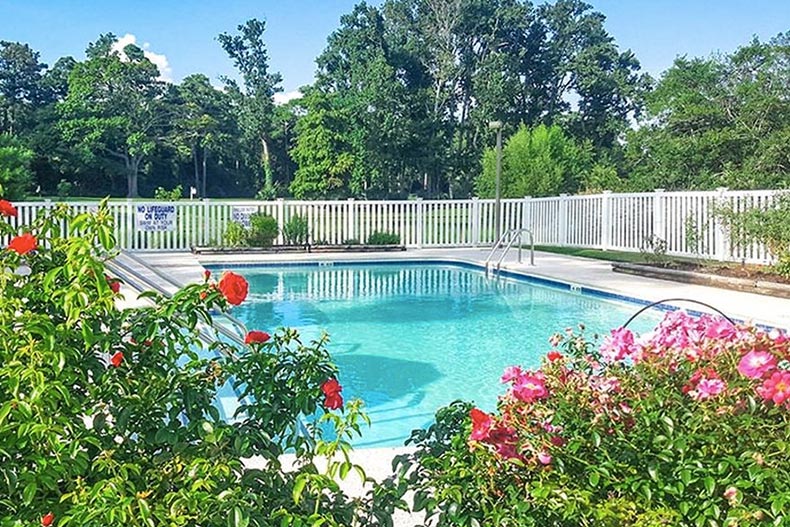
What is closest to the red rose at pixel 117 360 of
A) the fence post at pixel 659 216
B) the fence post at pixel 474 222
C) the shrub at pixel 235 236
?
the fence post at pixel 659 216

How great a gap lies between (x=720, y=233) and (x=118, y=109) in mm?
Result: 29270

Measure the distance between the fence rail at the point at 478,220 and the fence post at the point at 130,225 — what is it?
0.07ft

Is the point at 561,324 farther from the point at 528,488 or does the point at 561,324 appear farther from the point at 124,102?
the point at 124,102

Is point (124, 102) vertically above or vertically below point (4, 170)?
above

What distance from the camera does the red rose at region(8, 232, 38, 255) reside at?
163 cm

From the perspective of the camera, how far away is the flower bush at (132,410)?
1376 millimetres

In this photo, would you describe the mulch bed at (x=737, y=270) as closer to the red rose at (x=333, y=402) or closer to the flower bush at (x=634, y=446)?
the flower bush at (x=634, y=446)

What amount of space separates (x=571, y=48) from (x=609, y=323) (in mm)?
31777

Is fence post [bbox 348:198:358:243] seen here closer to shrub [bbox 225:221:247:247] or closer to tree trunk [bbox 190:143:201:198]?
shrub [bbox 225:221:247:247]

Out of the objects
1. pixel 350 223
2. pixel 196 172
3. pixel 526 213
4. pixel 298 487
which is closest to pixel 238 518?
pixel 298 487

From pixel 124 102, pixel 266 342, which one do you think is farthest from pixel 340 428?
pixel 124 102

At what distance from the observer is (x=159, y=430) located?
1597 mm

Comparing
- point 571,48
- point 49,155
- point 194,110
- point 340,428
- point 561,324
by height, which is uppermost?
point 571,48

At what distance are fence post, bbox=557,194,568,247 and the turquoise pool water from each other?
14.8ft
